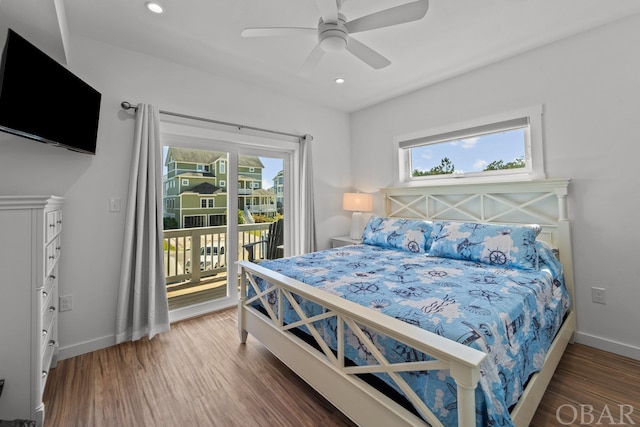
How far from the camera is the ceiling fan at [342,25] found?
158cm

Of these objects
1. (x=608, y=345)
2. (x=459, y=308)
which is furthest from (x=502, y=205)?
(x=459, y=308)

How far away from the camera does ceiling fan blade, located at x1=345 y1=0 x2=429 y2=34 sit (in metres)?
1.52

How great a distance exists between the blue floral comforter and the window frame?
92 centimetres

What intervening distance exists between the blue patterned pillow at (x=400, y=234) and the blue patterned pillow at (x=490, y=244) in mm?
159

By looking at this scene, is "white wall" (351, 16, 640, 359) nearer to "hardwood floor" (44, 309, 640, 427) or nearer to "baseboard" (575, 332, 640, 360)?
"baseboard" (575, 332, 640, 360)

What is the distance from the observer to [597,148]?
90.1 inches

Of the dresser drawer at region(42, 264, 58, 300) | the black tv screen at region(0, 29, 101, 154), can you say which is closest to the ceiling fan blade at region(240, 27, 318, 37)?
the black tv screen at region(0, 29, 101, 154)

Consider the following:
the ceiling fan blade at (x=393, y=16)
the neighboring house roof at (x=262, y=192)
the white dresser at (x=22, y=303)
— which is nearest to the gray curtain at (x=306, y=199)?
the neighboring house roof at (x=262, y=192)

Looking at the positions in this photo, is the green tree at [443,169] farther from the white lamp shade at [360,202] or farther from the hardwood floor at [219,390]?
the hardwood floor at [219,390]

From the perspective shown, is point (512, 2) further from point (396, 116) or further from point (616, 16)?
point (396, 116)

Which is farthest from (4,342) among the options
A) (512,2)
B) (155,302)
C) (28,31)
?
(512,2)

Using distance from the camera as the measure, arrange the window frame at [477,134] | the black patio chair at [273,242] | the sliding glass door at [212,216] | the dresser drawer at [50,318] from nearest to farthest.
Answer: the dresser drawer at [50,318] < the window frame at [477,134] < the sliding glass door at [212,216] < the black patio chair at [273,242]

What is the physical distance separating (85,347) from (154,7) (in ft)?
8.99

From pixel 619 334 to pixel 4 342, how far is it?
4.09 meters
